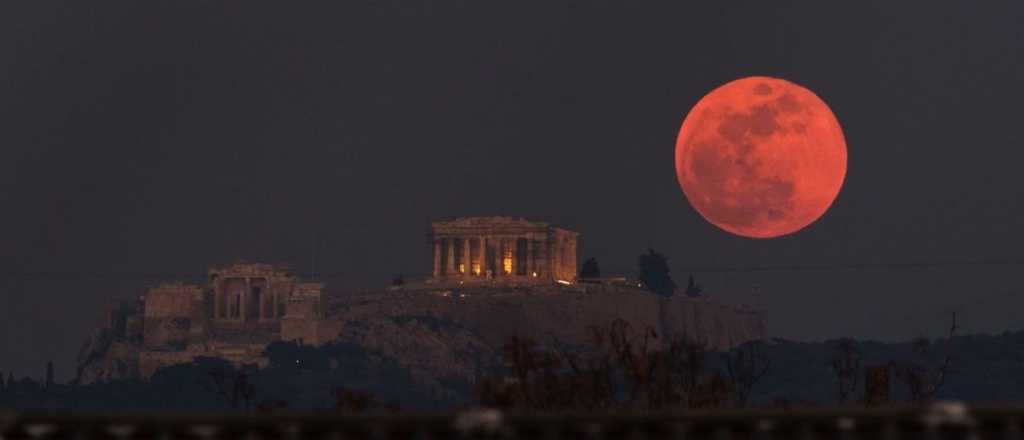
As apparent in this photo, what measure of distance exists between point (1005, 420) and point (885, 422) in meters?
0.92

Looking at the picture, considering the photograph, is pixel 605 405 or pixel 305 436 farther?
pixel 605 405

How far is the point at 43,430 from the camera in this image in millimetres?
17688

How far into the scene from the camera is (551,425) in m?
17.6

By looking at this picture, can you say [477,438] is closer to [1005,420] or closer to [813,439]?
[813,439]

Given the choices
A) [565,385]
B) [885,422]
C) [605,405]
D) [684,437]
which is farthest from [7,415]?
[565,385]

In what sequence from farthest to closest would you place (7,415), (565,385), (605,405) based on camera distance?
(565,385), (605,405), (7,415)

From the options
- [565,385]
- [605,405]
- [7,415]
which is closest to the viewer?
[7,415]

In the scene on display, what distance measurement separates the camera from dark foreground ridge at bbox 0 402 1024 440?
17.5m

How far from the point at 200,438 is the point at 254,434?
51cm

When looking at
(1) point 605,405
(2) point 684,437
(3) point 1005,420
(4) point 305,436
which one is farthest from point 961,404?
(1) point 605,405

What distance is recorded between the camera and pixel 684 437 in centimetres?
1766

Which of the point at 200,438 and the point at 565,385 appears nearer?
the point at 200,438

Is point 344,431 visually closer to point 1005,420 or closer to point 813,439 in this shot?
point 813,439

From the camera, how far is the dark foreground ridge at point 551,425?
57.4 ft
